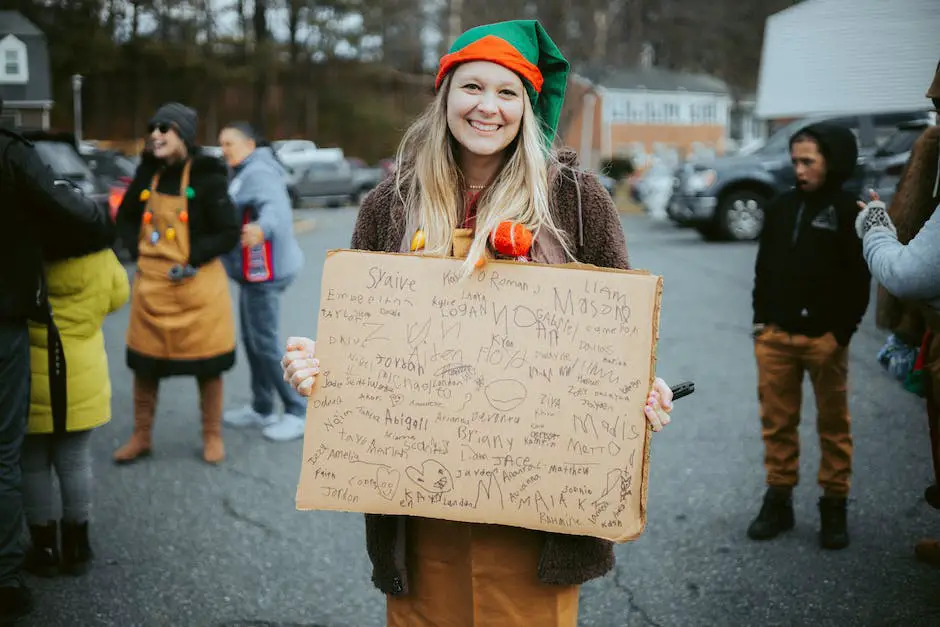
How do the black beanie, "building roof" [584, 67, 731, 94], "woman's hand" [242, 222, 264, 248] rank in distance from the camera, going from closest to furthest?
the black beanie, "woman's hand" [242, 222, 264, 248], "building roof" [584, 67, 731, 94]

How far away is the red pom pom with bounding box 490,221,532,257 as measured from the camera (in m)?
2.04

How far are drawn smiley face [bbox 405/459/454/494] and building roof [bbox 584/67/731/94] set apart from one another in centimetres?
5278

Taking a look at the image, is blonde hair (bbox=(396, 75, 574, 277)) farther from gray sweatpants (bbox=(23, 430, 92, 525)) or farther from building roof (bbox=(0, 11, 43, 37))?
building roof (bbox=(0, 11, 43, 37))

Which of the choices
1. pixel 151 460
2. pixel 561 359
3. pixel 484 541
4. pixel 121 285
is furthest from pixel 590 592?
pixel 151 460

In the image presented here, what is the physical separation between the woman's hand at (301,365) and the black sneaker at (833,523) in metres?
2.91

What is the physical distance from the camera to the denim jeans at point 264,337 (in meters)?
5.98

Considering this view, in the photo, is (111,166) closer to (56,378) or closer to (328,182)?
(56,378)

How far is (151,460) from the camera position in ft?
18.1

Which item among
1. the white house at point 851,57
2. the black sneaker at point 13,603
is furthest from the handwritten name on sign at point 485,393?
the white house at point 851,57

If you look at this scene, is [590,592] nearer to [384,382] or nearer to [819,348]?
[819,348]

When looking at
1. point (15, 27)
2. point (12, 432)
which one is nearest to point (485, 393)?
point (12, 432)

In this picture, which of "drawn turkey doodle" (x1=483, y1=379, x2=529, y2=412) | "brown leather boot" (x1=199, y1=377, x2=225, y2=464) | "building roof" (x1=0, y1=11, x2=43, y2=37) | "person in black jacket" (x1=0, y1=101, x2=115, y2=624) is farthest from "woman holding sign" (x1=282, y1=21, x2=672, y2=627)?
"building roof" (x1=0, y1=11, x2=43, y2=37)

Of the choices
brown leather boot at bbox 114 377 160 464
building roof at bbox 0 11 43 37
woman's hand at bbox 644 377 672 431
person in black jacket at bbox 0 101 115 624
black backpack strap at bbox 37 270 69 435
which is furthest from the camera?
building roof at bbox 0 11 43 37

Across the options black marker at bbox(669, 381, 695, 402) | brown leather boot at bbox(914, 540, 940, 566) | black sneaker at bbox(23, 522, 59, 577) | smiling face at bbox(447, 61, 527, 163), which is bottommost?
black sneaker at bbox(23, 522, 59, 577)
